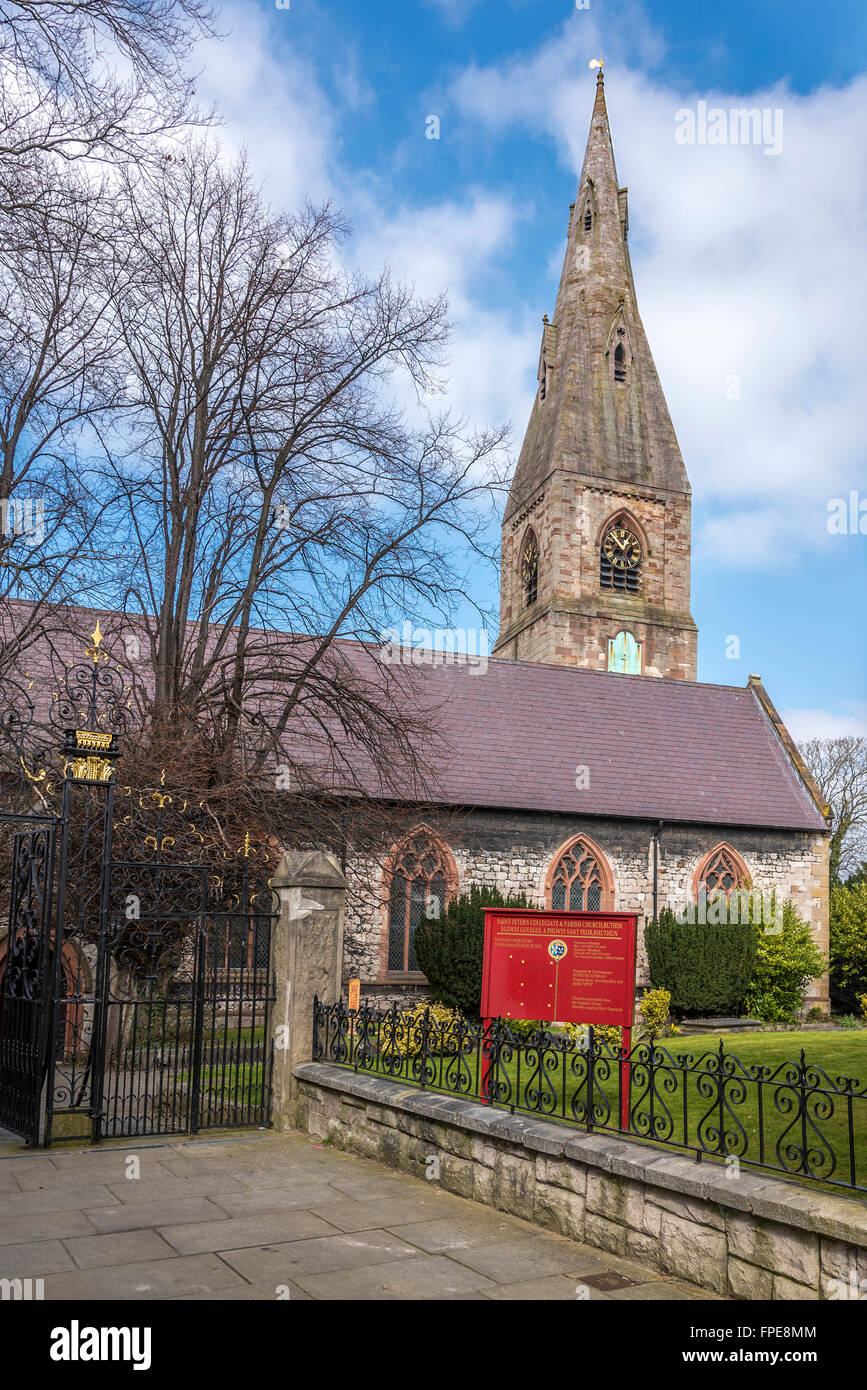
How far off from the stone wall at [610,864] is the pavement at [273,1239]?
38.6 feet

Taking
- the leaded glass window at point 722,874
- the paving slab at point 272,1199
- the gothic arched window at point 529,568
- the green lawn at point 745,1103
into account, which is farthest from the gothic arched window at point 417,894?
the gothic arched window at point 529,568

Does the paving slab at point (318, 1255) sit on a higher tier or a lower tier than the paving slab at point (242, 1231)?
higher

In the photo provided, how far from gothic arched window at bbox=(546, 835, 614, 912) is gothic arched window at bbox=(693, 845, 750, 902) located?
2197 mm

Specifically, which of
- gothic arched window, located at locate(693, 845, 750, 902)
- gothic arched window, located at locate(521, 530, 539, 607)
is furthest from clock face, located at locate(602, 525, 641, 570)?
gothic arched window, located at locate(693, 845, 750, 902)

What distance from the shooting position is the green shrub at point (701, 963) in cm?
2080

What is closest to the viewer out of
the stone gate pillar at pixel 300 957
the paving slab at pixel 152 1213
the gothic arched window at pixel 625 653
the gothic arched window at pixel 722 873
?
the paving slab at pixel 152 1213

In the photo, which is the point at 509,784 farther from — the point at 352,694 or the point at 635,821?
the point at 352,694

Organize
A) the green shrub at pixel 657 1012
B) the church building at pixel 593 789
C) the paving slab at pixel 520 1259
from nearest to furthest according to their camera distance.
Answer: the paving slab at pixel 520 1259 < the green shrub at pixel 657 1012 < the church building at pixel 593 789

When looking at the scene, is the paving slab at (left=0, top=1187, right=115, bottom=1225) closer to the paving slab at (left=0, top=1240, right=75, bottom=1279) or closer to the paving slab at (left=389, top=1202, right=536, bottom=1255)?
the paving slab at (left=0, top=1240, right=75, bottom=1279)

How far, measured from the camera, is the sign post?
695cm

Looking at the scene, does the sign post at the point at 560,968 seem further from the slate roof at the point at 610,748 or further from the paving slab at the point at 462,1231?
the slate roof at the point at 610,748

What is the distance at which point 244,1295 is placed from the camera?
16.1 feet

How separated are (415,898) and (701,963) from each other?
5.68 meters

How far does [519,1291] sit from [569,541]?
33.8 metres
